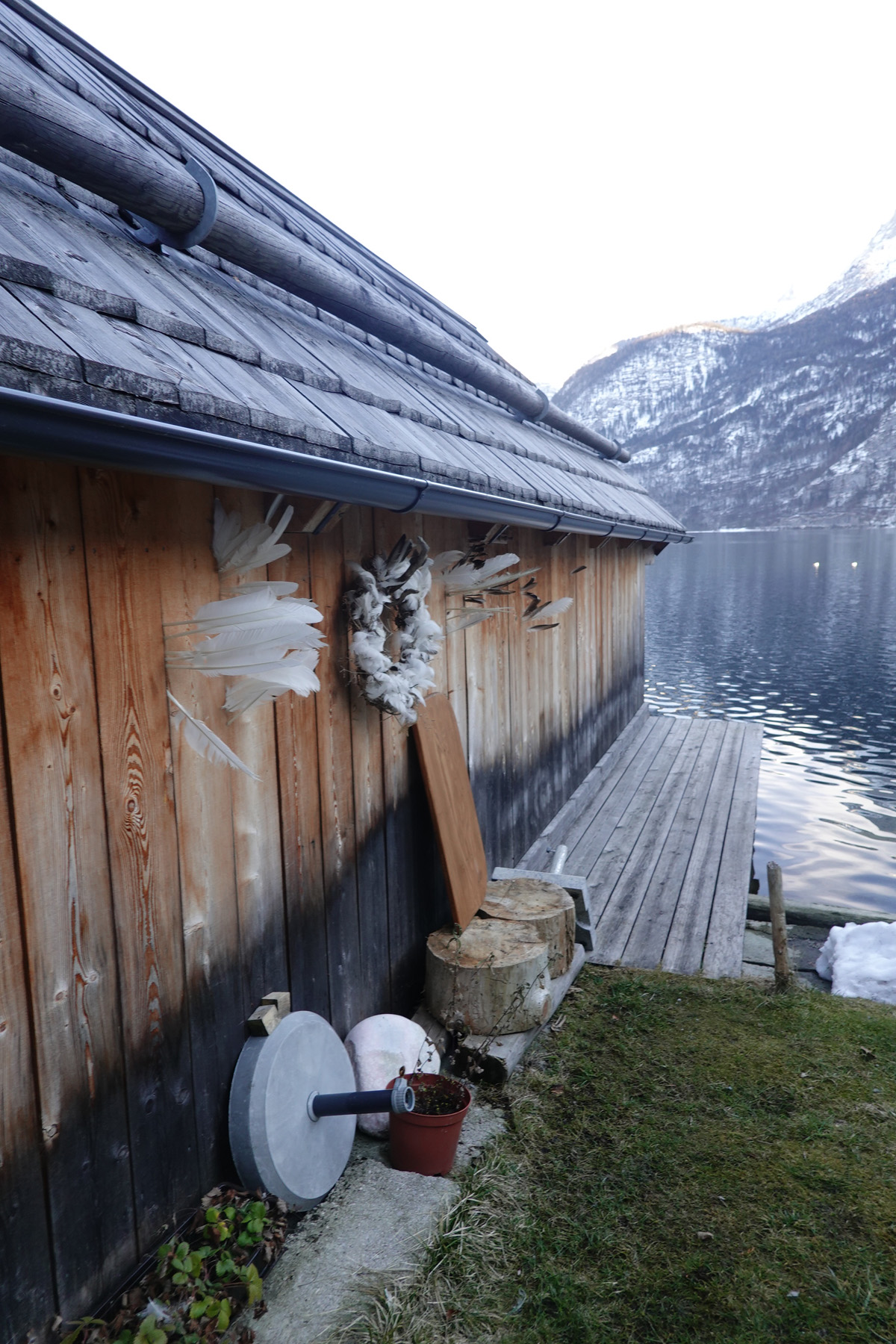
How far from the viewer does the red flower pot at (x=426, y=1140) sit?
9.44ft

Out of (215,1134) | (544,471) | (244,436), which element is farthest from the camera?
(544,471)

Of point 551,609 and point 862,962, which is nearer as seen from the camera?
point 862,962

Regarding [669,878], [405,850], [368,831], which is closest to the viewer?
[368,831]

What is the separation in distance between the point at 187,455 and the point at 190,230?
123cm

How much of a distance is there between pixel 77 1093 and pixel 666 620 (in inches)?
1226

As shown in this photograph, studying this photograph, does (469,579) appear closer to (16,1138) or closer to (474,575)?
(474,575)

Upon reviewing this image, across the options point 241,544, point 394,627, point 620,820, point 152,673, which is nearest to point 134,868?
point 152,673

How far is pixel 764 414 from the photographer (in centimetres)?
12531

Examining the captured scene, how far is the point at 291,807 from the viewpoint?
2.96 meters

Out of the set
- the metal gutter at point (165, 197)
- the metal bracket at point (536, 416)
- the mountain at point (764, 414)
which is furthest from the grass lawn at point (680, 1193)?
the mountain at point (764, 414)

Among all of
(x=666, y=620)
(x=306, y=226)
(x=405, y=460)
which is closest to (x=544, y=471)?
(x=306, y=226)

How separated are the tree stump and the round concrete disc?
0.87m

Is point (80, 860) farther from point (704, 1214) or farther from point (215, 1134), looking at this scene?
point (704, 1214)

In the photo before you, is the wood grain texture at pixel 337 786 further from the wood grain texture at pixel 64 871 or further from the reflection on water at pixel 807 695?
the reflection on water at pixel 807 695
